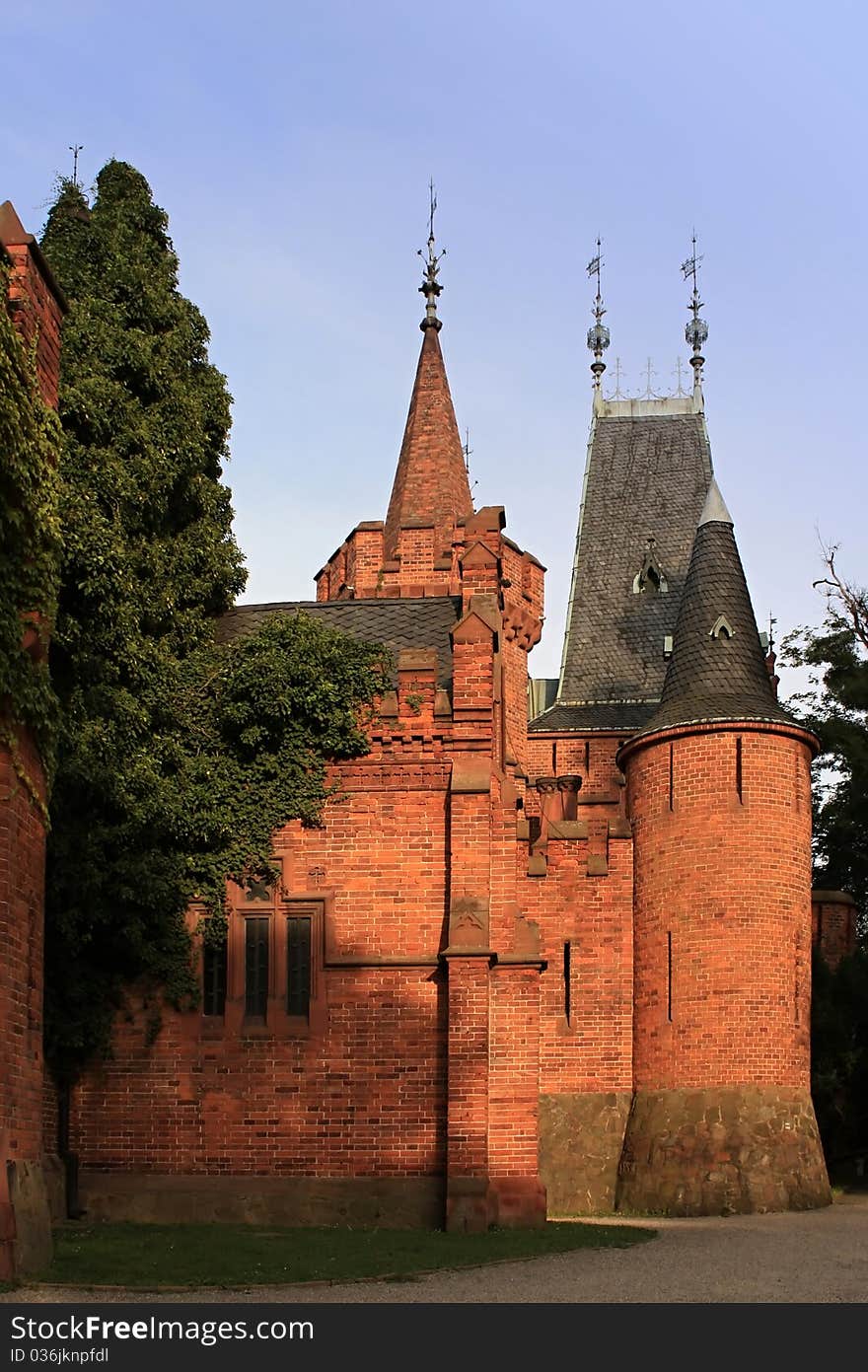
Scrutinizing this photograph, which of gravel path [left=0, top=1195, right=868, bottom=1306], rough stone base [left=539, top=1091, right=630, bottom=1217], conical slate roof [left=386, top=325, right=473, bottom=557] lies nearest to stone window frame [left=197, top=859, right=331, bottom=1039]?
gravel path [left=0, top=1195, right=868, bottom=1306]

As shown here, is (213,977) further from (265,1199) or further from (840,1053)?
(840,1053)

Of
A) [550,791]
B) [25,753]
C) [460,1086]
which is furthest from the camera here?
[550,791]

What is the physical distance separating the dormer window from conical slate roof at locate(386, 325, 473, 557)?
34.2 ft

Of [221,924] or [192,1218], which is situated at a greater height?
[221,924]

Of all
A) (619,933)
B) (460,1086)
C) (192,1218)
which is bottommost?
(192,1218)

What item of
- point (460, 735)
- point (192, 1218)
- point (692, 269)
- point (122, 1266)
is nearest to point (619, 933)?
point (460, 735)

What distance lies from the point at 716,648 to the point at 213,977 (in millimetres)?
10491

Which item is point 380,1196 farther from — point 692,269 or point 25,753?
point 692,269

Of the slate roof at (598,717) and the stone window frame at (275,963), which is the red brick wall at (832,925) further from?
the stone window frame at (275,963)

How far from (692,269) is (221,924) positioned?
135 ft

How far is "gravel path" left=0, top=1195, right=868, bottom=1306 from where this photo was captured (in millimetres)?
14273

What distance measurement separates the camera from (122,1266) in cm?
1622

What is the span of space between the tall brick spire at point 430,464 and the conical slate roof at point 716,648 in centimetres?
677

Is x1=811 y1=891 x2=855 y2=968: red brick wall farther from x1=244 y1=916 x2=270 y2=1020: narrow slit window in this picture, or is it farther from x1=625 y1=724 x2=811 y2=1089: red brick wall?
x1=244 y1=916 x2=270 y2=1020: narrow slit window
